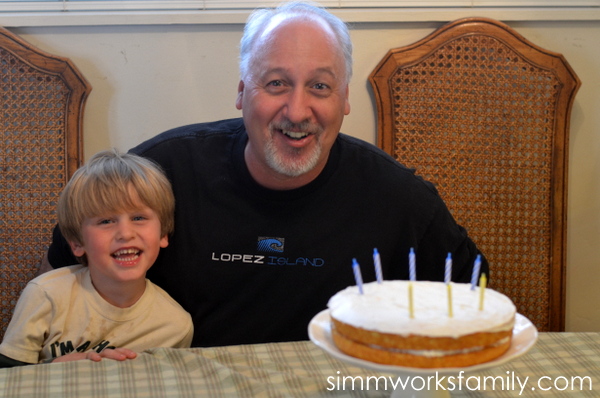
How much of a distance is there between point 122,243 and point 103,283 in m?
0.12

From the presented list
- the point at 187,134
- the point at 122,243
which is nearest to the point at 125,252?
the point at 122,243

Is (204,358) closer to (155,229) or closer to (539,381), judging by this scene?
(155,229)

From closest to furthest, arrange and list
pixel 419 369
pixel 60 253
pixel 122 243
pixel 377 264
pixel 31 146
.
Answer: pixel 419 369 < pixel 377 264 < pixel 122 243 < pixel 60 253 < pixel 31 146

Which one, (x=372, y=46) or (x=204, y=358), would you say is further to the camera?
(x=372, y=46)

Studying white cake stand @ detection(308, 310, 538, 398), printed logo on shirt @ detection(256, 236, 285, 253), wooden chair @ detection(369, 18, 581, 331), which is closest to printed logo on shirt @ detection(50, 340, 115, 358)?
printed logo on shirt @ detection(256, 236, 285, 253)

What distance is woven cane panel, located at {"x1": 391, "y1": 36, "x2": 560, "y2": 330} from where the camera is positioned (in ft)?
7.14

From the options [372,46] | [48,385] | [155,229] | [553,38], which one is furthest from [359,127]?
[48,385]

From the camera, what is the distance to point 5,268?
213cm

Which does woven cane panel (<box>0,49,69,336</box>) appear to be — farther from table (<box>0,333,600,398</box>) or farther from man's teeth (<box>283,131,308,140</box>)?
table (<box>0,333,600,398</box>)

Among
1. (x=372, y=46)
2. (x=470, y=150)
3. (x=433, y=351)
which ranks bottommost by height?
(x=433, y=351)

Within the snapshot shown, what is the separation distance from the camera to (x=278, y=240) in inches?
62.7

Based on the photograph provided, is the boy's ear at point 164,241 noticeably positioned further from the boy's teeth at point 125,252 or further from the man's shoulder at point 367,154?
the man's shoulder at point 367,154

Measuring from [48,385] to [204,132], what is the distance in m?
0.79

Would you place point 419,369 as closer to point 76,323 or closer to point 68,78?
point 76,323
